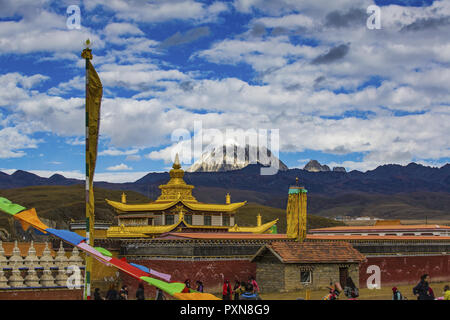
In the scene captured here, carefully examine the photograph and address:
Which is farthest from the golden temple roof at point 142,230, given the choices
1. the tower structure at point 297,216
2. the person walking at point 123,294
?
the person walking at point 123,294

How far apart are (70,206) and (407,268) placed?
95.2 m

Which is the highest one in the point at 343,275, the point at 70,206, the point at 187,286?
the point at 70,206

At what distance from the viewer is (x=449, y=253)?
49.4m

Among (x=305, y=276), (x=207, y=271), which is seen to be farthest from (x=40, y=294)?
(x=305, y=276)

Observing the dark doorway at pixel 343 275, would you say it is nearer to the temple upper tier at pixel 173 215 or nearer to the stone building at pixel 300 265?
the stone building at pixel 300 265

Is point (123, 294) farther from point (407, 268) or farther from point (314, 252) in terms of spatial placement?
point (407, 268)

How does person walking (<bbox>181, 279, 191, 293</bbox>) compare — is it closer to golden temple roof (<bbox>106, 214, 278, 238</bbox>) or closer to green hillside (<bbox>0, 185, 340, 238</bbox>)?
golden temple roof (<bbox>106, 214, 278, 238</bbox>)

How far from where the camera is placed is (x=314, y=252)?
38.3 metres

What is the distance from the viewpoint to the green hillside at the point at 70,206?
123062 mm

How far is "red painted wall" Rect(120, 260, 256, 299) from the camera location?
3766cm

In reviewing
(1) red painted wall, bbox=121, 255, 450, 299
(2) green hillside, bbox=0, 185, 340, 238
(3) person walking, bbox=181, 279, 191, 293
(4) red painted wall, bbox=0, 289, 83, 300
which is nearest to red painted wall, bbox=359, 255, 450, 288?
(1) red painted wall, bbox=121, 255, 450, 299

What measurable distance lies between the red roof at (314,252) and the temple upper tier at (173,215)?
13.6 m

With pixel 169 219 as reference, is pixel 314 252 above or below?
below

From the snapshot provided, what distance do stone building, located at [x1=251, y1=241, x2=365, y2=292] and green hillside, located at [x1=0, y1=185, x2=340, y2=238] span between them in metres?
72.9
